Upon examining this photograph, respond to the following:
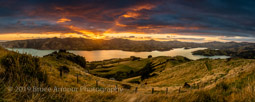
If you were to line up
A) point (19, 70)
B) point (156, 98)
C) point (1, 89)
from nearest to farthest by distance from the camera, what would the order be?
1. point (1, 89)
2. point (19, 70)
3. point (156, 98)

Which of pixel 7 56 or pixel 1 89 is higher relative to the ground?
pixel 7 56

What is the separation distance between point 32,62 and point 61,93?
184 cm

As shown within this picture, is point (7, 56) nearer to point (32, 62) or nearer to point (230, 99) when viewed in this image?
point (32, 62)

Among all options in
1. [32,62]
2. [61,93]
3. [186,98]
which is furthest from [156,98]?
[32,62]

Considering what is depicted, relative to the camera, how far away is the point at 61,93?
4574 millimetres

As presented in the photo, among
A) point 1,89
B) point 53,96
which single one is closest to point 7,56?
point 1,89

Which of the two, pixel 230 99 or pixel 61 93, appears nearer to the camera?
pixel 61 93

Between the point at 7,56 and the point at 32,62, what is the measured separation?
102cm

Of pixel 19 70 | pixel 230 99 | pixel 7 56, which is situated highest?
pixel 7 56

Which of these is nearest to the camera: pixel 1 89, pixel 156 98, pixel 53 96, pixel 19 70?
pixel 1 89

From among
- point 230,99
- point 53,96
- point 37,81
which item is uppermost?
point 37,81

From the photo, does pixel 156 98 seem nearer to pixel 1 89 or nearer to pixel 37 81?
pixel 37 81

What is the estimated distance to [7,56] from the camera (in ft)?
16.9

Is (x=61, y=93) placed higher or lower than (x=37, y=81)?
lower
